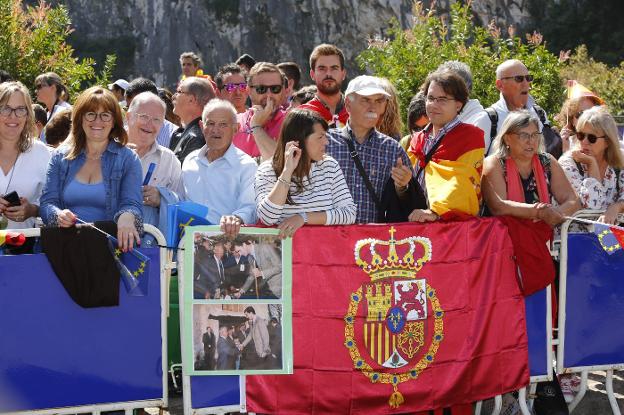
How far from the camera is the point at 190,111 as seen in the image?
7.85 meters

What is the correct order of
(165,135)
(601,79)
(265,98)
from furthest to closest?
(601,79)
(165,135)
(265,98)

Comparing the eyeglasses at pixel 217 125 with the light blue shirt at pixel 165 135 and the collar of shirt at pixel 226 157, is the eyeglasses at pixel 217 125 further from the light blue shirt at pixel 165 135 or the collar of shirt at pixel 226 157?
the light blue shirt at pixel 165 135

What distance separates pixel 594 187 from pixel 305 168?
8.68 ft

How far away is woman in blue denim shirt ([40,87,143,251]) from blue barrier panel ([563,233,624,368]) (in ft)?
10.0

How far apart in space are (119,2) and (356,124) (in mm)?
50769

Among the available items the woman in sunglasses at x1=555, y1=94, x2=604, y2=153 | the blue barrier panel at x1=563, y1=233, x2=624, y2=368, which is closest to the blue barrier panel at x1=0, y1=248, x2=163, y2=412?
the blue barrier panel at x1=563, y1=233, x2=624, y2=368

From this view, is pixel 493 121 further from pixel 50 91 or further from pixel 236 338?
pixel 50 91

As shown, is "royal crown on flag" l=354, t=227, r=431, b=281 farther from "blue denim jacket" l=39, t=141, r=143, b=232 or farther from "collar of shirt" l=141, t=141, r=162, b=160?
"collar of shirt" l=141, t=141, r=162, b=160

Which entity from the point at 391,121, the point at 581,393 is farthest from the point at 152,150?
the point at 581,393

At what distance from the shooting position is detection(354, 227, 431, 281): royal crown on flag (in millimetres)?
5754

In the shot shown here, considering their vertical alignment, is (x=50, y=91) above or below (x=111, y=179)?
above

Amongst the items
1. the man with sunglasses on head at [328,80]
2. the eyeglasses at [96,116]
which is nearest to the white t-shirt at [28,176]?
the eyeglasses at [96,116]

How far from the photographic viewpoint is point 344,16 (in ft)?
158

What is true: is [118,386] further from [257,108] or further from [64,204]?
[257,108]
